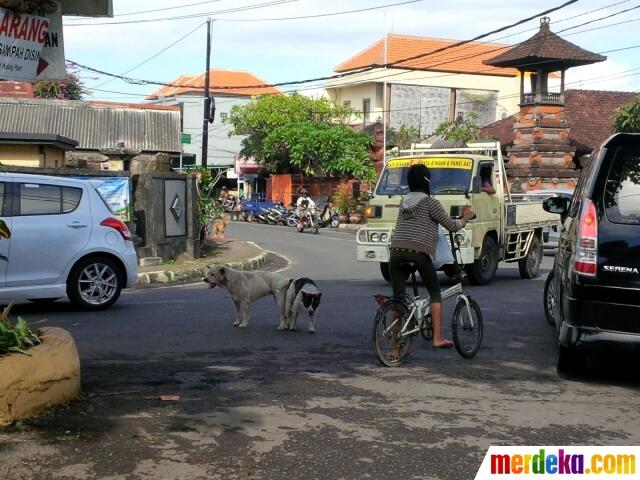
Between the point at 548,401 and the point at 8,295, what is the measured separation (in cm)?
679

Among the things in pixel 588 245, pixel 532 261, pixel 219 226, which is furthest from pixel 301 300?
pixel 219 226

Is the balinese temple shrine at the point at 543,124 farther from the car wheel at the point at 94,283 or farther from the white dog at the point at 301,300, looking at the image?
the white dog at the point at 301,300

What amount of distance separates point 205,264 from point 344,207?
77.8 feet

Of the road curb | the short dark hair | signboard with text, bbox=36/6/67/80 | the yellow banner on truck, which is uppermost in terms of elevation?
signboard with text, bbox=36/6/67/80

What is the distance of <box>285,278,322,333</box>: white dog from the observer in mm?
9898

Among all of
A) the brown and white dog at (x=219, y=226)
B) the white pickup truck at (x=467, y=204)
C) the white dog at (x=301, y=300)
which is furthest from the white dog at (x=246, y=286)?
the brown and white dog at (x=219, y=226)

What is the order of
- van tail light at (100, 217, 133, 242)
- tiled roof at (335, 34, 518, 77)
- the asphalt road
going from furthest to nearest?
1. tiled roof at (335, 34, 518, 77)
2. van tail light at (100, 217, 133, 242)
3. the asphalt road

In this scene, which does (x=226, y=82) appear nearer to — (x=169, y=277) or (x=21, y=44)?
(x=169, y=277)

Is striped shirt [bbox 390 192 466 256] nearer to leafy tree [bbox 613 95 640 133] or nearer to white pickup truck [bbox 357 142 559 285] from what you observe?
white pickup truck [bbox 357 142 559 285]

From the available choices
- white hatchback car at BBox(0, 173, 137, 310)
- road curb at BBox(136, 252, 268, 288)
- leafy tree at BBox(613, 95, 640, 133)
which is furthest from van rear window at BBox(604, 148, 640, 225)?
leafy tree at BBox(613, 95, 640, 133)

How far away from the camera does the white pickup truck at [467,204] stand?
15.1m

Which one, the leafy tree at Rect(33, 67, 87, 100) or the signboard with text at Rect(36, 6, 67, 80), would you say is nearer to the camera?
the signboard with text at Rect(36, 6, 67, 80)

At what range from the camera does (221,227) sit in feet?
90.0

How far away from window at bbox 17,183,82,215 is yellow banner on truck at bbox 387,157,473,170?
6.24 m
